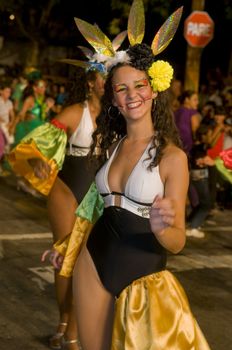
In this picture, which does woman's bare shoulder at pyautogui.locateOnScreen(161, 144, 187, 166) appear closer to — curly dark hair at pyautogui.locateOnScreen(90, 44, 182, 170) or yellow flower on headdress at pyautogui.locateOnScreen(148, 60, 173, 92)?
curly dark hair at pyautogui.locateOnScreen(90, 44, 182, 170)

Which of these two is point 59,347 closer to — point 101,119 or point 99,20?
point 101,119

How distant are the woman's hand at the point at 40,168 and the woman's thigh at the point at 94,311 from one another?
1.43 meters

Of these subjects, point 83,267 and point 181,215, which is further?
point 83,267

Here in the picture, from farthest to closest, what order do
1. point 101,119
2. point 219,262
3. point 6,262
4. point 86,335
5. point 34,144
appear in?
point 219,262 < point 6,262 < point 34,144 < point 101,119 < point 86,335

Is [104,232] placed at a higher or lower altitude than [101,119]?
lower

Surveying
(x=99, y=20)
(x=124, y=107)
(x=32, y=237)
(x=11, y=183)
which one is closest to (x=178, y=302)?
(x=124, y=107)

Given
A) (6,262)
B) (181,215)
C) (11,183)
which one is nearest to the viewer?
(181,215)

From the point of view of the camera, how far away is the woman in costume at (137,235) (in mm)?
3465

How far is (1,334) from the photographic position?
554cm

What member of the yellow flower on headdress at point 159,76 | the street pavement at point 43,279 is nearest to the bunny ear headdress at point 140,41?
the yellow flower on headdress at point 159,76

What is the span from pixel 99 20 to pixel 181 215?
28.0m

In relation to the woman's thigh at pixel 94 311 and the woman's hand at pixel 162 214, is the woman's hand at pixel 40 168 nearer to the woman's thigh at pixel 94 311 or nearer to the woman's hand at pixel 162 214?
the woman's thigh at pixel 94 311

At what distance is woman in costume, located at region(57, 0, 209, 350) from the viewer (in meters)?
3.46

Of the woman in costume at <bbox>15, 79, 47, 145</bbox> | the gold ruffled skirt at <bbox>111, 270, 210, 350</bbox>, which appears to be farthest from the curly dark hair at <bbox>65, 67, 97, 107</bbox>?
the woman in costume at <bbox>15, 79, 47, 145</bbox>
